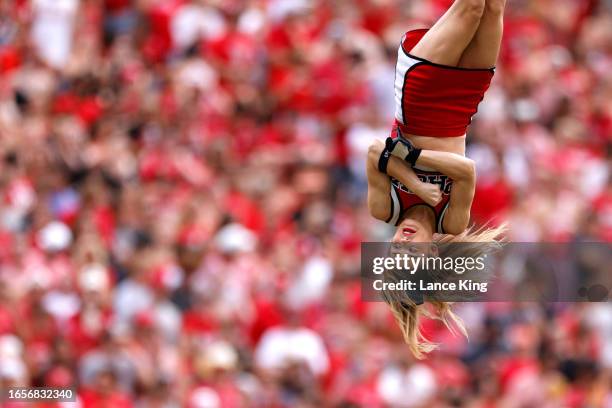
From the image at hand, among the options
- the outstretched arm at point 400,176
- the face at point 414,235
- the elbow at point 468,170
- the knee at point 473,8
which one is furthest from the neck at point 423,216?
the knee at point 473,8

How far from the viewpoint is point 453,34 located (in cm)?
771

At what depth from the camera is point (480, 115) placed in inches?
623

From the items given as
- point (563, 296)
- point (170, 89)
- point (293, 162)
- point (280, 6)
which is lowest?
point (563, 296)

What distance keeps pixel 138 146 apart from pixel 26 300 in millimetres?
2475

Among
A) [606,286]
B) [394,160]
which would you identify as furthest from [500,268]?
[394,160]

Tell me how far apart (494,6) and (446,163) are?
0.85 meters

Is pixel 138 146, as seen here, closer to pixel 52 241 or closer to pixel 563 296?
pixel 52 241

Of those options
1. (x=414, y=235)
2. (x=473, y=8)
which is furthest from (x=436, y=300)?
(x=473, y=8)

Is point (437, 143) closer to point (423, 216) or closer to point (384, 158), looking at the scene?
point (384, 158)

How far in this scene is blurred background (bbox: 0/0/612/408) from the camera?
1358 centimetres

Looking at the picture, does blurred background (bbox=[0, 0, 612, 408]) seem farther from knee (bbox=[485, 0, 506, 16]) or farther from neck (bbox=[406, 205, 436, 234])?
knee (bbox=[485, 0, 506, 16])

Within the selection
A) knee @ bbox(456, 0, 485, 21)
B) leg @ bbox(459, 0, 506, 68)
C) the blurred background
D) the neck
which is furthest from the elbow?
the blurred background

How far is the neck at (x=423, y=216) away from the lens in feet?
26.9

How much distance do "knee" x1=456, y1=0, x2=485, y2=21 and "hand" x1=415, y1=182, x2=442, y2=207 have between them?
3.04ft
